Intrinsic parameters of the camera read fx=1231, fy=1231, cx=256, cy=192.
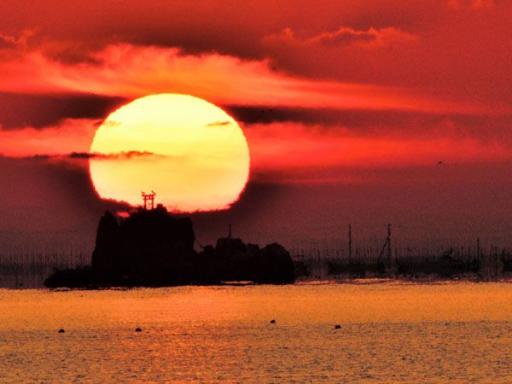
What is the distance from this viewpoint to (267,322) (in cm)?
18512

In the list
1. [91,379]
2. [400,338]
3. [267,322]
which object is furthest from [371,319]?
[91,379]

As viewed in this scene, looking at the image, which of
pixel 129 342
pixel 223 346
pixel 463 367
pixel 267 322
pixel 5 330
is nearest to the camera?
pixel 463 367

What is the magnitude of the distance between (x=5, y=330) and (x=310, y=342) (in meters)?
56.7

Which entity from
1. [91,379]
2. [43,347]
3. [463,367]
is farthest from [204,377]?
[43,347]

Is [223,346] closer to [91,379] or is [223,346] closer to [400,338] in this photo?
[400,338]

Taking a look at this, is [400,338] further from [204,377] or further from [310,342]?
[204,377]

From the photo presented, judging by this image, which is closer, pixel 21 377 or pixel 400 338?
pixel 21 377

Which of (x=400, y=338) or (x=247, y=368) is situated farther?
(x=400, y=338)

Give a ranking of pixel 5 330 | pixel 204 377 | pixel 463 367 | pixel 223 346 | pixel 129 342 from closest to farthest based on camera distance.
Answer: pixel 204 377 → pixel 463 367 → pixel 223 346 → pixel 129 342 → pixel 5 330

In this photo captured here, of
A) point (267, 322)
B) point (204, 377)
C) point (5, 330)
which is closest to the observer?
point (204, 377)

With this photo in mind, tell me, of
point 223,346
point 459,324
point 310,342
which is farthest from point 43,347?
point 459,324

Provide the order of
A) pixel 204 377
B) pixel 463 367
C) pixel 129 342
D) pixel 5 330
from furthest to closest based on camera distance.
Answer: pixel 5 330
pixel 129 342
pixel 463 367
pixel 204 377

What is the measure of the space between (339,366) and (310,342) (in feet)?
98.0

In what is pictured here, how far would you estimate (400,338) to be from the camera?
141625 millimetres
